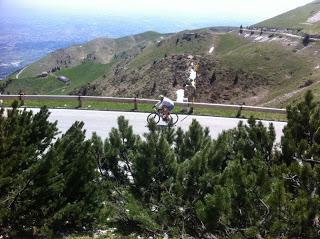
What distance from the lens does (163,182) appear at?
8.42 metres

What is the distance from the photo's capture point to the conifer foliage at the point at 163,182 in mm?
5938


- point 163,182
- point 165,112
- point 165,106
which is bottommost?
point 165,112

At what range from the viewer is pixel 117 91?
109 meters

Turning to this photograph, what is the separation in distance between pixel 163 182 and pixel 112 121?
50.7 ft

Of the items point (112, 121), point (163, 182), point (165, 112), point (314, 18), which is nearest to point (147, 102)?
point (112, 121)

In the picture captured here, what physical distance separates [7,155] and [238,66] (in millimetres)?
89311

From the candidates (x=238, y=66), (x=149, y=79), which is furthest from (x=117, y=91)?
(x=238, y=66)

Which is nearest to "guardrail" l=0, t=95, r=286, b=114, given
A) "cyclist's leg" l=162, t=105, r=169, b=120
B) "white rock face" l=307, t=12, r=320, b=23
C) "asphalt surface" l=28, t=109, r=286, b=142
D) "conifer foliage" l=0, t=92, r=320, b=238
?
"asphalt surface" l=28, t=109, r=286, b=142

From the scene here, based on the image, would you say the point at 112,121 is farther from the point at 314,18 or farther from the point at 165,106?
the point at 314,18

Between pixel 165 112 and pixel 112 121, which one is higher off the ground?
pixel 165 112

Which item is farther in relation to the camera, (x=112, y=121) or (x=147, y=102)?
(x=147, y=102)

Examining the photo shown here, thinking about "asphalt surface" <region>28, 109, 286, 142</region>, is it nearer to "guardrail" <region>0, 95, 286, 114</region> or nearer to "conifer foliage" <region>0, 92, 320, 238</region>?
"guardrail" <region>0, 95, 286, 114</region>

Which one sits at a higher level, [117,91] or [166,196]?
[166,196]

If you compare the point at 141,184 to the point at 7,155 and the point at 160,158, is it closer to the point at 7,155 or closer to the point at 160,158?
the point at 160,158
